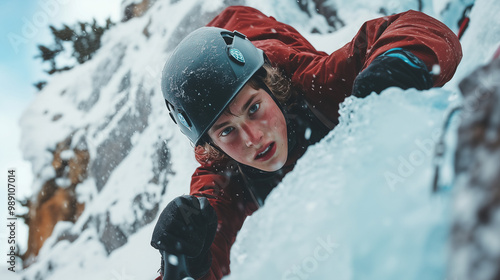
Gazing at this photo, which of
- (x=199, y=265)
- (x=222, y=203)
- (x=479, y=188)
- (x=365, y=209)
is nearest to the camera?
(x=479, y=188)

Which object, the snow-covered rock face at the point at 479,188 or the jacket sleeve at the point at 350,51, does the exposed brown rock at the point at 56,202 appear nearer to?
the jacket sleeve at the point at 350,51

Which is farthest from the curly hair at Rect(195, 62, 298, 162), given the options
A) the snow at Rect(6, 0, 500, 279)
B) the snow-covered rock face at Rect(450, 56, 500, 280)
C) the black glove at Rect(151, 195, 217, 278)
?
the snow-covered rock face at Rect(450, 56, 500, 280)

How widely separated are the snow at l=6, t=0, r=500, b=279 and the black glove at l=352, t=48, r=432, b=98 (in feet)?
0.13

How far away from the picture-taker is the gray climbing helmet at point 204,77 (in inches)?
54.4

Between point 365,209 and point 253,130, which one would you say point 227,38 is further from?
point 365,209

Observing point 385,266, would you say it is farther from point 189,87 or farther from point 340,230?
point 189,87

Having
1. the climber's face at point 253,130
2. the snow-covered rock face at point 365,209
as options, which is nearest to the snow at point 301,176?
the snow-covered rock face at point 365,209

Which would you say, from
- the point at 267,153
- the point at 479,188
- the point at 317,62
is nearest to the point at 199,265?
the point at 267,153

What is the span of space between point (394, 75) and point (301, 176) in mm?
339

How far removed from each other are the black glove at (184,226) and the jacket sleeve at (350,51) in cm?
69

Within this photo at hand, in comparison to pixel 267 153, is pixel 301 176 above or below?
above

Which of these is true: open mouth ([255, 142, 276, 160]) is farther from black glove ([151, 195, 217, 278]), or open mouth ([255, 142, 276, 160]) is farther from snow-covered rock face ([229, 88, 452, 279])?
snow-covered rock face ([229, 88, 452, 279])

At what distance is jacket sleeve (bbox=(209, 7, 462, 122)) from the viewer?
106 cm

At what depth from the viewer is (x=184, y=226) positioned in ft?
4.65
